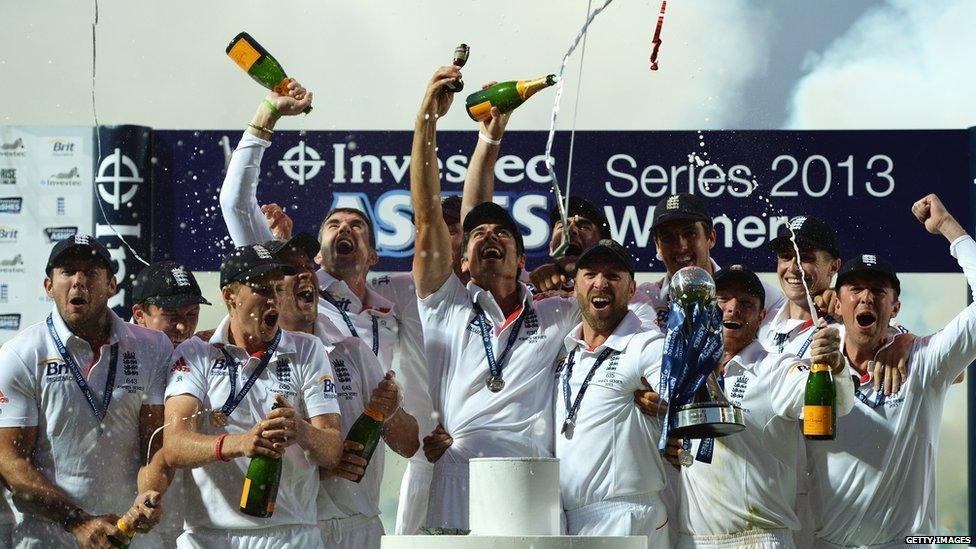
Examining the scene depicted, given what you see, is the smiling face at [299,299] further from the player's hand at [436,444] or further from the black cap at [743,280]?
the black cap at [743,280]

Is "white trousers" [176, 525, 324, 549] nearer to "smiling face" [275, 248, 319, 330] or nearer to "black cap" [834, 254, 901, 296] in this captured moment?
"smiling face" [275, 248, 319, 330]

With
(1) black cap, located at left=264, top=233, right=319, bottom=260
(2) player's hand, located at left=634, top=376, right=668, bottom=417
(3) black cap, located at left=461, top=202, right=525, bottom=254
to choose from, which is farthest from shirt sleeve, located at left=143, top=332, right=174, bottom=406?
(2) player's hand, located at left=634, top=376, right=668, bottom=417

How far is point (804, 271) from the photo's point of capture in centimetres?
657

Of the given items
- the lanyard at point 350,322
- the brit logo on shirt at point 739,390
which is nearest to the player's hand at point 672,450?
the brit logo on shirt at point 739,390

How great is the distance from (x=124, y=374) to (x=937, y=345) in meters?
3.06

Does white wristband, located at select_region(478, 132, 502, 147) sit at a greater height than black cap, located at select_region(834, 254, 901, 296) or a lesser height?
greater

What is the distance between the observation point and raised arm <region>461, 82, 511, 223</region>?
22.0ft

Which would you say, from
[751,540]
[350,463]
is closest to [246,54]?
[350,463]

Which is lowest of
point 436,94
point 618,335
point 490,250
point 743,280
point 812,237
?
point 618,335

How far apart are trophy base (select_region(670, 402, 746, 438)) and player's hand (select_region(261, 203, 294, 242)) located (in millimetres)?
2893

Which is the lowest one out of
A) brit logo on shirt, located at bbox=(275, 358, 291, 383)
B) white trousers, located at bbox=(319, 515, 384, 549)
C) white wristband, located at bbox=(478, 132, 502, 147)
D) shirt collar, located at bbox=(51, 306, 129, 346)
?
white trousers, located at bbox=(319, 515, 384, 549)

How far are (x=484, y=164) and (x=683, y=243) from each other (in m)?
0.93

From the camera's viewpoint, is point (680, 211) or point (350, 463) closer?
point (350, 463)

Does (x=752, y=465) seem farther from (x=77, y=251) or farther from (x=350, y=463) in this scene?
(x=77, y=251)
